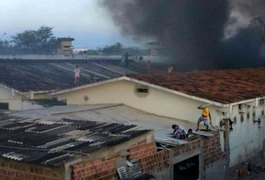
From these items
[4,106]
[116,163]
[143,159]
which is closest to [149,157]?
[143,159]

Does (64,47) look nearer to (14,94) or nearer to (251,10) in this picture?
(14,94)

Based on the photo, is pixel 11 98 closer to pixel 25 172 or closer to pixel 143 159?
pixel 143 159

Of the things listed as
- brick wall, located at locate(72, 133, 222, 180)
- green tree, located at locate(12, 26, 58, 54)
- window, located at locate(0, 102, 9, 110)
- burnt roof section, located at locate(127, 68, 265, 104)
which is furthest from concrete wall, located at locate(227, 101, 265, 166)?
green tree, located at locate(12, 26, 58, 54)

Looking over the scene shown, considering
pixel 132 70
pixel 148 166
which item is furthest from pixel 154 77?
pixel 132 70

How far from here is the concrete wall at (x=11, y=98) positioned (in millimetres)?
17625

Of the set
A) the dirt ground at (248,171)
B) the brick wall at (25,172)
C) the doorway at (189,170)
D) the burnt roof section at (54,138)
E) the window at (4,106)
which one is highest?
the burnt roof section at (54,138)

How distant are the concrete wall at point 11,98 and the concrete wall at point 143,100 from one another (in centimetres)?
194

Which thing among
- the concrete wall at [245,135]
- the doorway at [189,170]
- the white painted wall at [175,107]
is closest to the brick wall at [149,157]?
the doorway at [189,170]

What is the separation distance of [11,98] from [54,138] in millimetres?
9374

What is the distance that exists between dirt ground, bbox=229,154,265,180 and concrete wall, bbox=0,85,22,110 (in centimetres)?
834

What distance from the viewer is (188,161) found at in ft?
37.8

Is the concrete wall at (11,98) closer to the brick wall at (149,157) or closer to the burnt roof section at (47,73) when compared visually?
the burnt roof section at (47,73)

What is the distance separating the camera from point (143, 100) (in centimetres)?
1524

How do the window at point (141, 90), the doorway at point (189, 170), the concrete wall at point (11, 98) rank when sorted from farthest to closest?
the concrete wall at point (11, 98) → the window at point (141, 90) → the doorway at point (189, 170)
